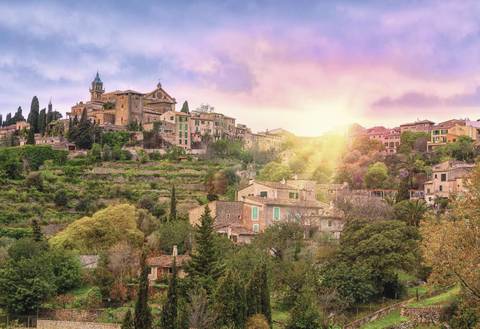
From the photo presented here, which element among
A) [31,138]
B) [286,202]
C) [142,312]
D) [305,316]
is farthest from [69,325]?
[31,138]

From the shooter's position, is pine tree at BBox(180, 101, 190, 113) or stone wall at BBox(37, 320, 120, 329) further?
pine tree at BBox(180, 101, 190, 113)

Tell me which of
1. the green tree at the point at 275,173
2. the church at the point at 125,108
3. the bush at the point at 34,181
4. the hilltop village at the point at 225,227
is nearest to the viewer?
the hilltop village at the point at 225,227

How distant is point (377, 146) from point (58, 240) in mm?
52688

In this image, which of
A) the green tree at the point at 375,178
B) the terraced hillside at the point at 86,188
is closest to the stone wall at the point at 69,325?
the terraced hillside at the point at 86,188

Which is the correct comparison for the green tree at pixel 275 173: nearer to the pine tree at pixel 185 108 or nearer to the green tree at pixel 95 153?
the green tree at pixel 95 153

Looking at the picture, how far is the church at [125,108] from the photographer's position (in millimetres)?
98875

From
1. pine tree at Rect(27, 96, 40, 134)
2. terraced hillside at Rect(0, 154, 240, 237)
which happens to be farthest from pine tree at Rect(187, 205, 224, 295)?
pine tree at Rect(27, 96, 40, 134)

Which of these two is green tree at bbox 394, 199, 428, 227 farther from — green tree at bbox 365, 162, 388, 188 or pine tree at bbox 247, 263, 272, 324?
pine tree at bbox 247, 263, 272, 324

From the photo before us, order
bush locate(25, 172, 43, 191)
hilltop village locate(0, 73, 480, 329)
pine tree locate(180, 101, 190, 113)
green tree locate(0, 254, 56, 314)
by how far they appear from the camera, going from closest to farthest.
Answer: hilltop village locate(0, 73, 480, 329) < green tree locate(0, 254, 56, 314) < bush locate(25, 172, 43, 191) < pine tree locate(180, 101, 190, 113)

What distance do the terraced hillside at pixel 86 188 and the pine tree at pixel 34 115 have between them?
19803 millimetres

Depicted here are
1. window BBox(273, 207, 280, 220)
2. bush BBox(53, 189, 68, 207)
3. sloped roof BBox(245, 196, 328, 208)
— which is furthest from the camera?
bush BBox(53, 189, 68, 207)

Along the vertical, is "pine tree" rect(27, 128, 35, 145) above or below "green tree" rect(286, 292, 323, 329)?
above

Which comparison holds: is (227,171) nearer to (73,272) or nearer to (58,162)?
(58,162)

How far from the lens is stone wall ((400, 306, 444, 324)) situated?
Result: 34719mm
